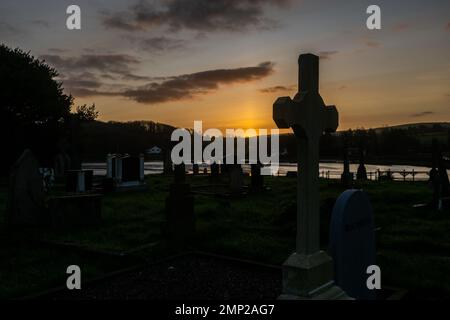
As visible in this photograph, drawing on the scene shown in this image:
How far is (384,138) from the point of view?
111 metres

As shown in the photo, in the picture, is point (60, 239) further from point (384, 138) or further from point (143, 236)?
point (384, 138)

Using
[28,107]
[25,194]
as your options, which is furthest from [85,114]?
[25,194]

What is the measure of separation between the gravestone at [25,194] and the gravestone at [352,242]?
354 inches

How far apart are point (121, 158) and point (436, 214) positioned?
14096 mm

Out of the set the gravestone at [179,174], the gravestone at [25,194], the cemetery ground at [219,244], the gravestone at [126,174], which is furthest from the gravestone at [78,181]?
the gravestone at [179,174]

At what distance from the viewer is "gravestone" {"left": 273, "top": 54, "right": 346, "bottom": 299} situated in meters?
4.23

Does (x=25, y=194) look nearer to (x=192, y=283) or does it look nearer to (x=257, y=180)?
(x=192, y=283)

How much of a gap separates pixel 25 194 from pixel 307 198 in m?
9.15

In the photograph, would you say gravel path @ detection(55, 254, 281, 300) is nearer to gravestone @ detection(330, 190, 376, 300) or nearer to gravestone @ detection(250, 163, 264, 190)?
gravestone @ detection(330, 190, 376, 300)

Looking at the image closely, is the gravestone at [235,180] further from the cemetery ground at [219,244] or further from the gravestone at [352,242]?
the gravestone at [352,242]

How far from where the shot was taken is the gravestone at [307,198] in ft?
13.9

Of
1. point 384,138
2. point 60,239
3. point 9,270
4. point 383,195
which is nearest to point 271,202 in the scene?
point 383,195
